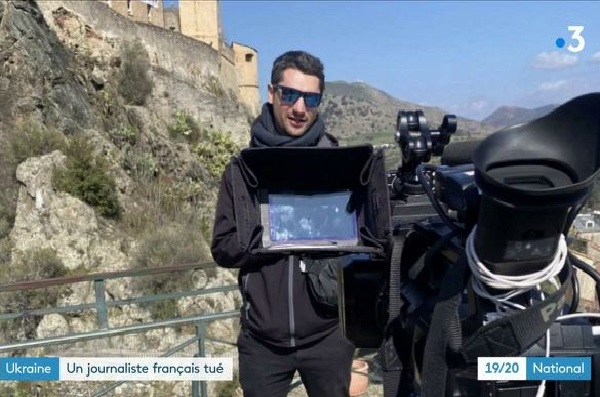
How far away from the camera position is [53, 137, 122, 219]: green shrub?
34.2 ft

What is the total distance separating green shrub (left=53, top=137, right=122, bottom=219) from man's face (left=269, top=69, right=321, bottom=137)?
9101 millimetres

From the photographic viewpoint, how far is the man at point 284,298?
2.03 meters

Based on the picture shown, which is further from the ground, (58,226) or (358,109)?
(358,109)

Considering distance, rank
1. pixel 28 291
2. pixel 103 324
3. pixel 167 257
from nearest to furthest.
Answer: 1. pixel 103 324
2. pixel 28 291
3. pixel 167 257

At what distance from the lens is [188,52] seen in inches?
1121

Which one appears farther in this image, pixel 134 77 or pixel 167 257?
pixel 134 77

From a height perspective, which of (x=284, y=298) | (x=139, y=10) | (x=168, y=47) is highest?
(x=139, y=10)

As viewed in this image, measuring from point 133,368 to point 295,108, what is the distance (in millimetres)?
1393

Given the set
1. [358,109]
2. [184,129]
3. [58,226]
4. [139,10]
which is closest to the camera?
[58,226]

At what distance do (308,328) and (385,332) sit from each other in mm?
726

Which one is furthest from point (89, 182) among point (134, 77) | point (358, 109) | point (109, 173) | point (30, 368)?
point (358, 109)

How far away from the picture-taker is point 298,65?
201 cm

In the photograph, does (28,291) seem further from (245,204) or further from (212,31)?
(212,31)

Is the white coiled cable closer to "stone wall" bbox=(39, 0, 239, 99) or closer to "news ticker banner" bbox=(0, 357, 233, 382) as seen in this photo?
"news ticker banner" bbox=(0, 357, 233, 382)
